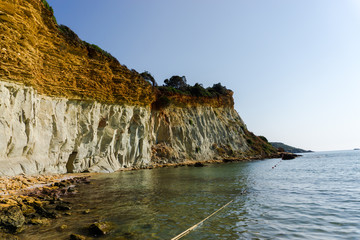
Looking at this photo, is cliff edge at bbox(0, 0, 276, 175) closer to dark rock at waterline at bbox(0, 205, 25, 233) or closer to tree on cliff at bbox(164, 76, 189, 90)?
dark rock at waterline at bbox(0, 205, 25, 233)

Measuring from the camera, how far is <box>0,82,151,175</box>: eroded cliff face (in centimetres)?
1499

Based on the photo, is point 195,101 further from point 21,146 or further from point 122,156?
point 21,146

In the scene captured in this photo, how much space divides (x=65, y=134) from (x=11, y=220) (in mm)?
15329

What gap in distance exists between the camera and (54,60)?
20875mm

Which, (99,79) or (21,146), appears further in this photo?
(99,79)

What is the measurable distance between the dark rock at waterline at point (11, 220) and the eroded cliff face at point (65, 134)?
9.08m

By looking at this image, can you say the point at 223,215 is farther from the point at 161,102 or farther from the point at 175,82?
the point at 175,82

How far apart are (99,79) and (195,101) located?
27.3 meters

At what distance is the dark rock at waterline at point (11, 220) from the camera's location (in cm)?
620

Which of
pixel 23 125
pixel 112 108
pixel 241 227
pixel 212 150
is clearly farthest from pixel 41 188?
pixel 212 150

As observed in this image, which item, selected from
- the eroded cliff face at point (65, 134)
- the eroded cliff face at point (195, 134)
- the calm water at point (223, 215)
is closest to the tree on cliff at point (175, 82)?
the eroded cliff face at point (195, 134)

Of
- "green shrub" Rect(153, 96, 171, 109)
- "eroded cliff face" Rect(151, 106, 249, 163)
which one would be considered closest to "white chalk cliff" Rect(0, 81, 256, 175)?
"eroded cliff face" Rect(151, 106, 249, 163)

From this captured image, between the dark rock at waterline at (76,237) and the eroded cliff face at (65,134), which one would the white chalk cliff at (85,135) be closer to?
the eroded cliff face at (65,134)

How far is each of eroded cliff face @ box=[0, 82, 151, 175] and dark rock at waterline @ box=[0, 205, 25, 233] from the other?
9.08m
